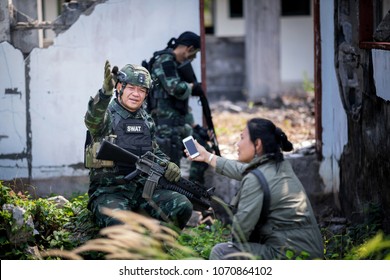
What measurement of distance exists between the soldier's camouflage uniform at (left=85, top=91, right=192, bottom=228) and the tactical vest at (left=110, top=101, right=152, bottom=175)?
0.03 meters

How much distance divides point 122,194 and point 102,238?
41cm

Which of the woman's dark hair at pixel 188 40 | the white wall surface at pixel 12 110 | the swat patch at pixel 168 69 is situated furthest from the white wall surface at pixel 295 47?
the white wall surface at pixel 12 110

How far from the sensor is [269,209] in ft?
18.4

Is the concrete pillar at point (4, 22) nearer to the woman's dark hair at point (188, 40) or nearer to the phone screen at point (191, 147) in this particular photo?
the woman's dark hair at point (188, 40)

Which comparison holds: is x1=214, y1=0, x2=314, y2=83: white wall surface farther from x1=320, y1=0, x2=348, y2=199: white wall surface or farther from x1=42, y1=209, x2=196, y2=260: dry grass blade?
x1=42, y1=209, x2=196, y2=260: dry grass blade

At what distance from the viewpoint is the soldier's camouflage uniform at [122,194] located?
22.3ft

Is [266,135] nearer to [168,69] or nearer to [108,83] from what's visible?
[108,83]

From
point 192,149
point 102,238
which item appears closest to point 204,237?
point 102,238

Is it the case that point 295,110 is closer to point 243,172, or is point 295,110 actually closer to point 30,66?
point 30,66

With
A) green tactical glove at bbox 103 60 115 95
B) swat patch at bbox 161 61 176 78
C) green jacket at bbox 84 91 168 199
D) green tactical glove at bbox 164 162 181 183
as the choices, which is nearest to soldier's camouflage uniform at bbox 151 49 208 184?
swat patch at bbox 161 61 176 78

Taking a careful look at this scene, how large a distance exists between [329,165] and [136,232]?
3.30 meters

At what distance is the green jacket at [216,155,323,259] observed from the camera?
5.56 metres

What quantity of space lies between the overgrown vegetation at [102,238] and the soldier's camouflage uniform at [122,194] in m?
0.18
